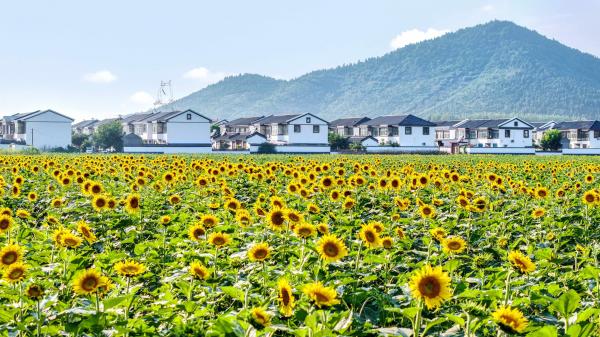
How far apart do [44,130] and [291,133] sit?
29.6 meters

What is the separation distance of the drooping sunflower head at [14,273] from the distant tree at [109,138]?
7668 centimetres

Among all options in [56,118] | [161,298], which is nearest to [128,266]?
[161,298]

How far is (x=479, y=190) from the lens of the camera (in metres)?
10.8

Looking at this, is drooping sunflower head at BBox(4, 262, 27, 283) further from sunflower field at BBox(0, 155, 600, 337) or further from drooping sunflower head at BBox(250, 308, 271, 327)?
drooping sunflower head at BBox(250, 308, 271, 327)

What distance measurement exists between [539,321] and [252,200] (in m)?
6.89

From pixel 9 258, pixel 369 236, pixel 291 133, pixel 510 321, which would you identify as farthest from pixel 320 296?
pixel 291 133

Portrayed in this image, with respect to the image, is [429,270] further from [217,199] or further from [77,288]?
[217,199]

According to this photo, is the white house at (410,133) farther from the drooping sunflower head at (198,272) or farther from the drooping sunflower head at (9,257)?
the drooping sunflower head at (9,257)

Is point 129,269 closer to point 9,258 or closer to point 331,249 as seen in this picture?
point 9,258

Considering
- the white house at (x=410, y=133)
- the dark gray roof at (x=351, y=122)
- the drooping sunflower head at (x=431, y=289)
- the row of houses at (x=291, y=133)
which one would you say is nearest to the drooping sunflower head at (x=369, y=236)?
the drooping sunflower head at (x=431, y=289)

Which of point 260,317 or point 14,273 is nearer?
point 260,317

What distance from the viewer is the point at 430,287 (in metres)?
2.87

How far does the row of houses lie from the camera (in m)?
77.1

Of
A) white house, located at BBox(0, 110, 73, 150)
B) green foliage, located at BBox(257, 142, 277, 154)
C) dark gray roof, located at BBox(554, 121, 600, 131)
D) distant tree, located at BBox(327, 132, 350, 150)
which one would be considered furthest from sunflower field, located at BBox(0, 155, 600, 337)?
dark gray roof, located at BBox(554, 121, 600, 131)
